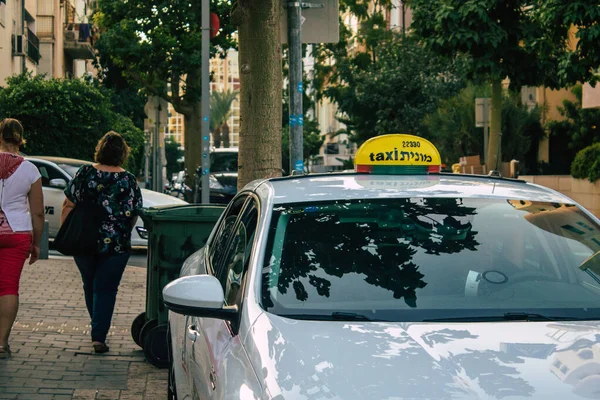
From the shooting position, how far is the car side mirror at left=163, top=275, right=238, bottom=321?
369 cm

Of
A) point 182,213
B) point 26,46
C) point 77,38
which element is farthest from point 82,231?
point 77,38

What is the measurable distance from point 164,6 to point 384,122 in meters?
8.78

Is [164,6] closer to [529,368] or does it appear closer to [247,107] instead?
[247,107]

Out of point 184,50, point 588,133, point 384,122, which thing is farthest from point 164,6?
point 588,133

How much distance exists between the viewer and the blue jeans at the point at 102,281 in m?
7.72

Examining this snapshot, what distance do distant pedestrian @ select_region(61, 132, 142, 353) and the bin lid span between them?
0.17 m

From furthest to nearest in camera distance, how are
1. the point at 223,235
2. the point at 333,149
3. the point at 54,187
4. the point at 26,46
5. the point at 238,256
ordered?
the point at 333,149
the point at 26,46
the point at 54,187
the point at 223,235
the point at 238,256

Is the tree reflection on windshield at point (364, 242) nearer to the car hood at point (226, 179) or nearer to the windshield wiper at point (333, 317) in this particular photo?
the windshield wiper at point (333, 317)

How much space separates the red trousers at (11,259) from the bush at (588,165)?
18.6 meters

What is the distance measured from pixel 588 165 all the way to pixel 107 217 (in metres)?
18.6

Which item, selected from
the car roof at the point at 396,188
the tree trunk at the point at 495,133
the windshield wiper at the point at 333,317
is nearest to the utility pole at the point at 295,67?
the car roof at the point at 396,188

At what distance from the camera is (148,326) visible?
762 cm

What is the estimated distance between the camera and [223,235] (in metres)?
5.25

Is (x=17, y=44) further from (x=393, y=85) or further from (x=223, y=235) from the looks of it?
(x=223, y=235)
